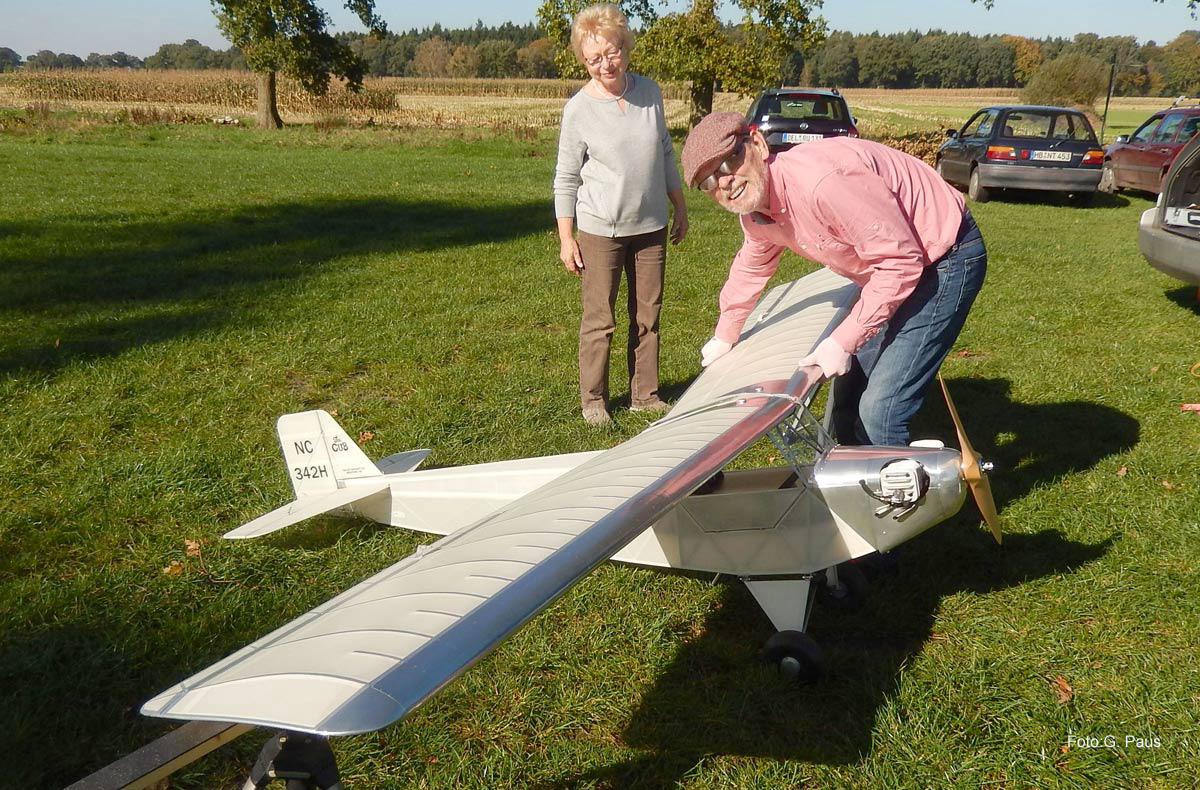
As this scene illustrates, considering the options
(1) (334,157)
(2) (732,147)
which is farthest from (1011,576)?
(1) (334,157)

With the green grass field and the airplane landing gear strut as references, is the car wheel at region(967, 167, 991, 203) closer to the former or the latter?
the green grass field

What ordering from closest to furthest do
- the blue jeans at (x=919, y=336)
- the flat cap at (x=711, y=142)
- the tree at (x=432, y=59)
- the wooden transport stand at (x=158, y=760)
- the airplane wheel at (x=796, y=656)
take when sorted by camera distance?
the wooden transport stand at (x=158, y=760) → the flat cap at (x=711, y=142) → the airplane wheel at (x=796, y=656) → the blue jeans at (x=919, y=336) → the tree at (x=432, y=59)

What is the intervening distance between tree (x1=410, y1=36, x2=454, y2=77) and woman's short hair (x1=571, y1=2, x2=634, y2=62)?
316ft

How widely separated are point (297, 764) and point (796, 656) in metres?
1.74

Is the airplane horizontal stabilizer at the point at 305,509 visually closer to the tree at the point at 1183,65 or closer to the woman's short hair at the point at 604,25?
the woman's short hair at the point at 604,25

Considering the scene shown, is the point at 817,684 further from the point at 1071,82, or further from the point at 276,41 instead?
the point at 1071,82

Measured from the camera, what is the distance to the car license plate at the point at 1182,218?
7.26 metres

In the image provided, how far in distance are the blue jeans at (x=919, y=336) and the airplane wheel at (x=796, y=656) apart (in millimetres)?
855

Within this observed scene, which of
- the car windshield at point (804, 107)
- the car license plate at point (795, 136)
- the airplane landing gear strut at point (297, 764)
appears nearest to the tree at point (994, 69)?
the car windshield at point (804, 107)

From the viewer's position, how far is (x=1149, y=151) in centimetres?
1445

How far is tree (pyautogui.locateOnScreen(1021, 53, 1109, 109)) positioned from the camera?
38.2 meters

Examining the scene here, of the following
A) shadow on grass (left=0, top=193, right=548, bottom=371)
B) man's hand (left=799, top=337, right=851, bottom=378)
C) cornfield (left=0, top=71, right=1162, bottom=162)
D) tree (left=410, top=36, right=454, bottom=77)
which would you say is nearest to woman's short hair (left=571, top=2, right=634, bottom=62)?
man's hand (left=799, top=337, right=851, bottom=378)

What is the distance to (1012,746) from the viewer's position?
8.73 feet

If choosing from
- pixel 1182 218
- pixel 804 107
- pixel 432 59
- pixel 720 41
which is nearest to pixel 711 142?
pixel 1182 218
